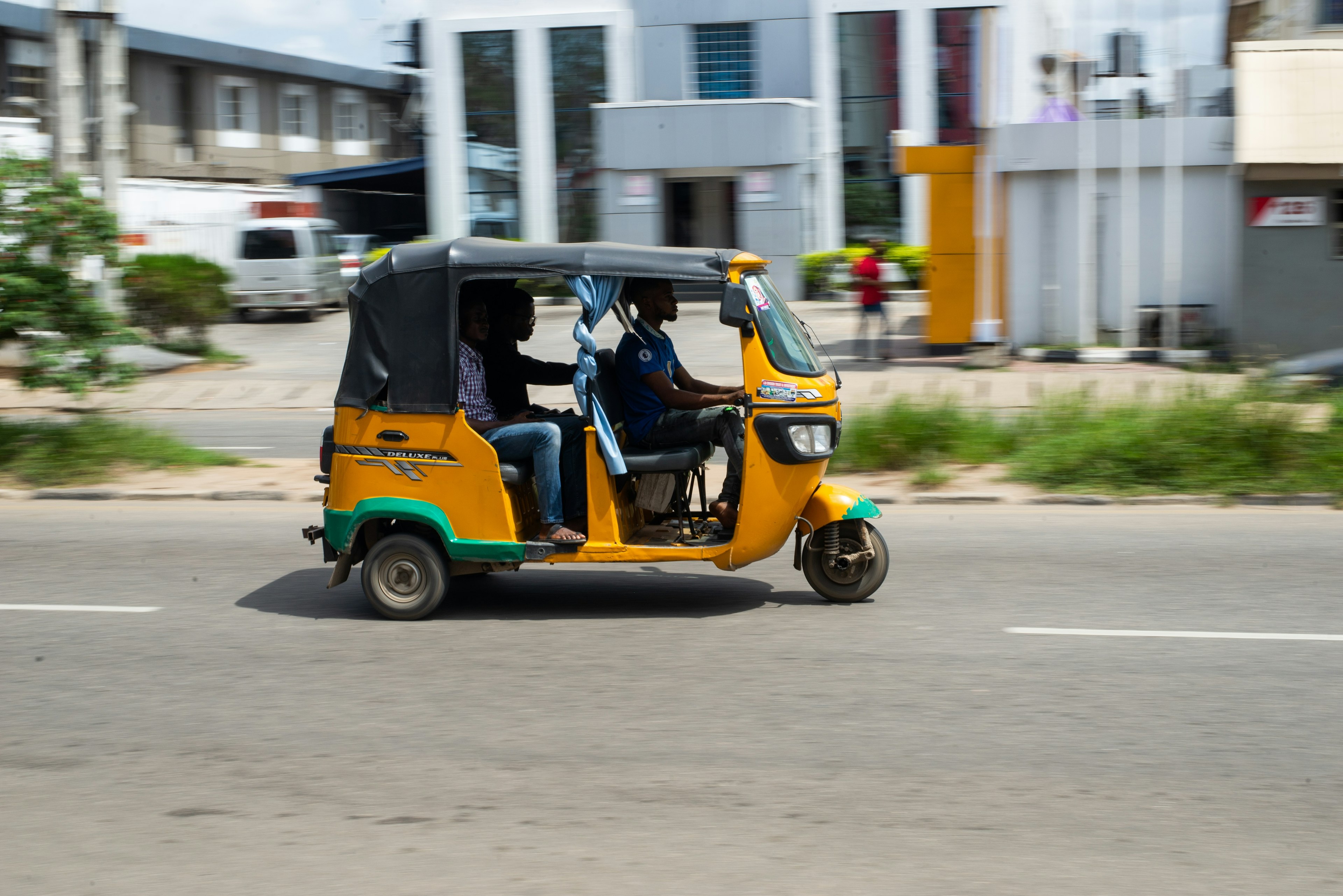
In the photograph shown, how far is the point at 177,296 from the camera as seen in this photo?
71.2ft

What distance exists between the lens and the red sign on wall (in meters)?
18.5

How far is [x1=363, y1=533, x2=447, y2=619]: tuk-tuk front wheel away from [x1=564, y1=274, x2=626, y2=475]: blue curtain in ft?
3.56

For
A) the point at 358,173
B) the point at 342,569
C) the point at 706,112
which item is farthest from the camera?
the point at 358,173

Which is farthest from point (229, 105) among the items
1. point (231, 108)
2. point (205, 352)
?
point (205, 352)

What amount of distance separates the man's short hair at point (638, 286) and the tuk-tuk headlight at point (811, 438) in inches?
40.9

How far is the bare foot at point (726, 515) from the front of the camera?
7020mm

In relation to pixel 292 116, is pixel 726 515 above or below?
below

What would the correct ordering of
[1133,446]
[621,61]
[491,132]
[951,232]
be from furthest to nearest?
[491,132] → [621,61] → [951,232] → [1133,446]

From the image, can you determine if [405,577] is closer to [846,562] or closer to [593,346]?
[593,346]

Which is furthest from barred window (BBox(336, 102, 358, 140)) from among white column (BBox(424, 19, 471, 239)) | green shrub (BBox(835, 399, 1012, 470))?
green shrub (BBox(835, 399, 1012, 470))

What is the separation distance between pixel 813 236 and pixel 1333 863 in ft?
87.6

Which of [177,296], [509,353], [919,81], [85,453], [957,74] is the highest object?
[957,74]

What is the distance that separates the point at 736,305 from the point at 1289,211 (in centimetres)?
1461

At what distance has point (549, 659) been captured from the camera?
6.31 m
